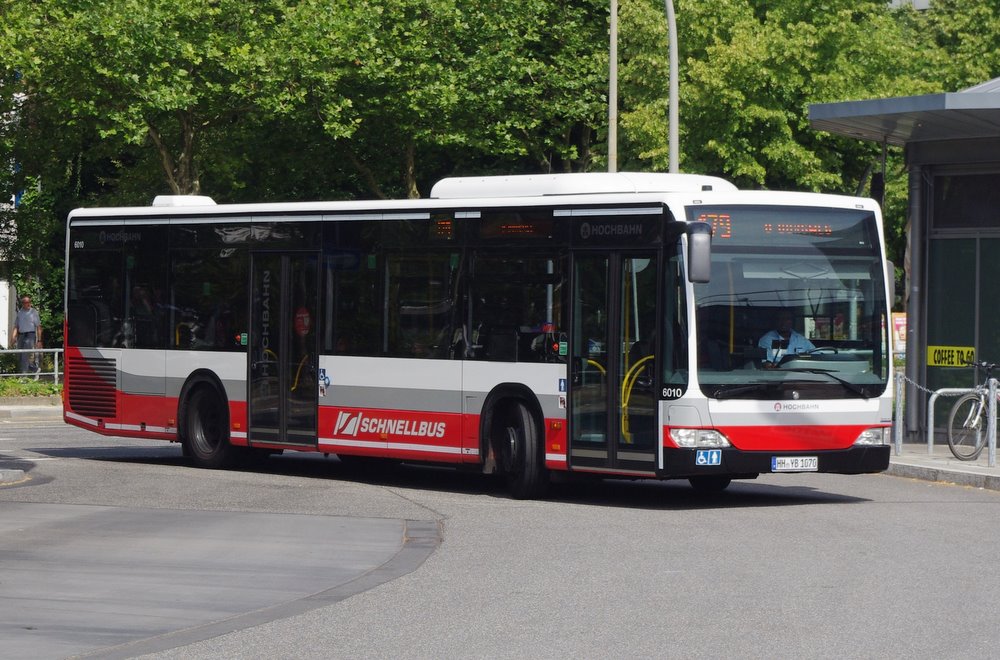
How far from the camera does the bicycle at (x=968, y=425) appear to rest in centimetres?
1905

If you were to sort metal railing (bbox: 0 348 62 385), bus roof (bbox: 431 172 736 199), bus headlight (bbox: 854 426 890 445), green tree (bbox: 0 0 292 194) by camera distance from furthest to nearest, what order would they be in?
green tree (bbox: 0 0 292 194)
metal railing (bbox: 0 348 62 385)
bus roof (bbox: 431 172 736 199)
bus headlight (bbox: 854 426 890 445)

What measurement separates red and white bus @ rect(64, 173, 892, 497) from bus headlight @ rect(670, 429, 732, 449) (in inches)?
0.7

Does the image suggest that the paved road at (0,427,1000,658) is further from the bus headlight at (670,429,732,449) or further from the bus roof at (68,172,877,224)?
the bus roof at (68,172,877,224)

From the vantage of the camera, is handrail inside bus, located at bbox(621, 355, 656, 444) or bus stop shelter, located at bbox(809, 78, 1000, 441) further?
bus stop shelter, located at bbox(809, 78, 1000, 441)

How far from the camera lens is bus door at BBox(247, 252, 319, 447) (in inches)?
701

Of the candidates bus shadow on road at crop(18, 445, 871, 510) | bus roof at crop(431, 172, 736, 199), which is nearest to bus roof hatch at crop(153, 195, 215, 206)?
bus shadow on road at crop(18, 445, 871, 510)

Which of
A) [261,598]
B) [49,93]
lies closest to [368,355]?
[261,598]

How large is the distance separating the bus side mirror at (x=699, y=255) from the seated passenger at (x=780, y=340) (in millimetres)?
986

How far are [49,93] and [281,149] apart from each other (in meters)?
8.17

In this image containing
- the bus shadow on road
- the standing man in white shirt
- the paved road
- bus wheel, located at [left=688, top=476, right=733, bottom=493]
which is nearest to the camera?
the paved road

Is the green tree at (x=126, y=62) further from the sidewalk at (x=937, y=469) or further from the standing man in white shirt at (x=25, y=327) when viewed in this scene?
the sidewalk at (x=937, y=469)

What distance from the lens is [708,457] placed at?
46.9 feet

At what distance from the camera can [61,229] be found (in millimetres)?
41344

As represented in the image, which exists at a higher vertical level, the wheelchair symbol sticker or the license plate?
the wheelchair symbol sticker
